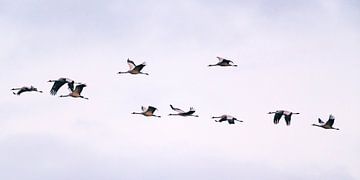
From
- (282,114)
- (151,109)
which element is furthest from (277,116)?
(151,109)

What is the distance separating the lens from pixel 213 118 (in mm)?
133625

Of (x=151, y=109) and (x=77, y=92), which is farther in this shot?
(x=151, y=109)

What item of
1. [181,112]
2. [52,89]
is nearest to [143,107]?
[181,112]

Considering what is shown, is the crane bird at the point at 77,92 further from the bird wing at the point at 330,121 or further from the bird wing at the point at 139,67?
the bird wing at the point at 330,121

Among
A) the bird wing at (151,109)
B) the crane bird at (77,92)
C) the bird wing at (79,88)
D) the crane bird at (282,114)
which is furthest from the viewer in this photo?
the bird wing at (151,109)

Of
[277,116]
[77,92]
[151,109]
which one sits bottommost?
[277,116]

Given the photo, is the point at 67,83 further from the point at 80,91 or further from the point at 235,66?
the point at 235,66

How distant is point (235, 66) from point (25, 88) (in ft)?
78.3

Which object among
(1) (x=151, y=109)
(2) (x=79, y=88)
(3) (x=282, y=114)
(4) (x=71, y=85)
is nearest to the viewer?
(3) (x=282, y=114)

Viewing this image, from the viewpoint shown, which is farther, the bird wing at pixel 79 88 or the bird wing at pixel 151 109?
the bird wing at pixel 151 109

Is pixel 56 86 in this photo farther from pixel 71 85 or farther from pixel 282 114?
pixel 282 114

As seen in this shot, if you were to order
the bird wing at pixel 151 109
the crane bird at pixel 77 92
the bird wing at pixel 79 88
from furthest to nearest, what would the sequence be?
the bird wing at pixel 151 109 < the crane bird at pixel 77 92 < the bird wing at pixel 79 88

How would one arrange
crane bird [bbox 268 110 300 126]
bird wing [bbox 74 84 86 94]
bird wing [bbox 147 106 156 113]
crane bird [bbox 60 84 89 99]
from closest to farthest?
crane bird [bbox 268 110 300 126]
bird wing [bbox 74 84 86 94]
crane bird [bbox 60 84 89 99]
bird wing [bbox 147 106 156 113]

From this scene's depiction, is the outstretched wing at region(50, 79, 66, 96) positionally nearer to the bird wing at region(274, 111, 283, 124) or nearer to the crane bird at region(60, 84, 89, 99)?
the crane bird at region(60, 84, 89, 99)
